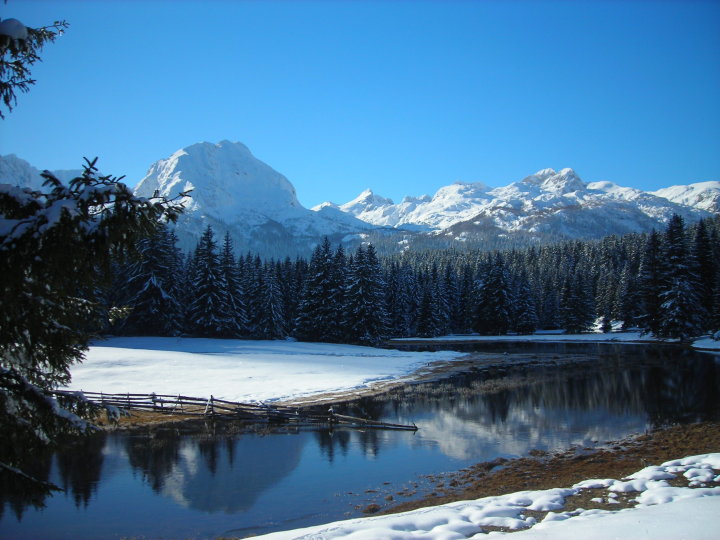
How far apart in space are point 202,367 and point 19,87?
36.1m

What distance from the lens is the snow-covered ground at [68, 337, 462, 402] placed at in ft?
107

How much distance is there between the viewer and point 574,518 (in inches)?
407

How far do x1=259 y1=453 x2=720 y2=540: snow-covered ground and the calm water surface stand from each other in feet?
10.5

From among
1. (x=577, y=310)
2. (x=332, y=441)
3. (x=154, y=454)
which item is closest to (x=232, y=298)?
(x=154, y=454)

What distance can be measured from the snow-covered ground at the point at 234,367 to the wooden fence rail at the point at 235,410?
7.83 feet

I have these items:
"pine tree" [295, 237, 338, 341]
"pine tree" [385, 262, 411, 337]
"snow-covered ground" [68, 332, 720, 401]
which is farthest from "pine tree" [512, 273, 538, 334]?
"pine tree" [295, 237, 338, 341]

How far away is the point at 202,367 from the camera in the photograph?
131ft

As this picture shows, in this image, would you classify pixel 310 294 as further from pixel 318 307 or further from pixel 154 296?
pixel 154 296

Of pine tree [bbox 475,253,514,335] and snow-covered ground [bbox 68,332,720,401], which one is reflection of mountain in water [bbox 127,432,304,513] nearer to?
snow-covered ground [bbox 68,332,720,401]

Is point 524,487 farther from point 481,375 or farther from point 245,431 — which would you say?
point 481,375

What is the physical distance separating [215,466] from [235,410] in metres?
7.87

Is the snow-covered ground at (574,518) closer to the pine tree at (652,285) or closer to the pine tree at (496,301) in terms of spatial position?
the pine tree at (652,285)

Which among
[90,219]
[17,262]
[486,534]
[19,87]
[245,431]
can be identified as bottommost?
[245,431]

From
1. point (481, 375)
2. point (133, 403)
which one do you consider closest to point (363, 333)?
point (481, 375)
